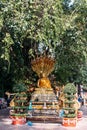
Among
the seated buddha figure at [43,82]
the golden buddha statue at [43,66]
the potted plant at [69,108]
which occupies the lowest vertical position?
the potted plant at [69,108]

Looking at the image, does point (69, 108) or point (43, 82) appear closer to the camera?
point (69, 108)

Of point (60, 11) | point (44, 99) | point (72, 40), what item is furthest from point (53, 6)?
point (44, 99)

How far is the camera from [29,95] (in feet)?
66.6

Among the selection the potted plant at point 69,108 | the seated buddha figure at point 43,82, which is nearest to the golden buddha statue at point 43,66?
the seated buddha figure at point 43,82

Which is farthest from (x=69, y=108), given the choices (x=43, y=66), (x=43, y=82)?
(x=43, y=66)

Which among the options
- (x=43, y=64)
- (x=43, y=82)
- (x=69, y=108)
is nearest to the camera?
(x=69, y=108)

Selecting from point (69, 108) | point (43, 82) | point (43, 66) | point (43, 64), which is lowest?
point (69, 108)

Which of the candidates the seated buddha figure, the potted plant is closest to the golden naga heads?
the seated buddha figure

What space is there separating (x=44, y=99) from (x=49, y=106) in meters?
0.53

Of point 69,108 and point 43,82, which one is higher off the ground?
point 43,82

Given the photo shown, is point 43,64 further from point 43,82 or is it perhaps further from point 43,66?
point 43,82

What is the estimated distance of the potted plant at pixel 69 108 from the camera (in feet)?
49.0

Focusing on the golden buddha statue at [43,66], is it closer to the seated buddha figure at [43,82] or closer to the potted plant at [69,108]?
the seated buddha figure at [43,82]

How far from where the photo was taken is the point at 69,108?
15.1 metres
